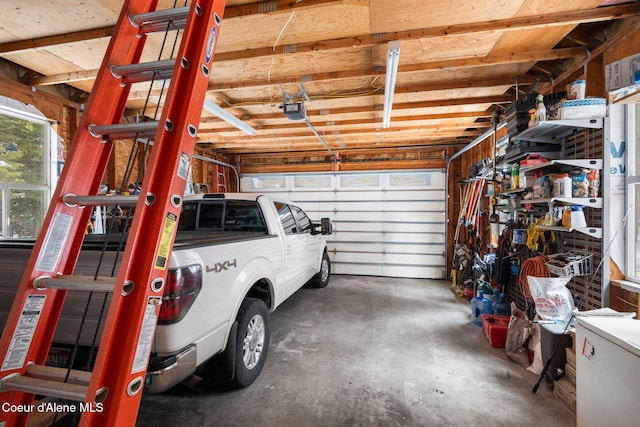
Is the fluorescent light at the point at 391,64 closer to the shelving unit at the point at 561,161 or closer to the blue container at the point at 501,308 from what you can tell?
the shelving unit at the point at 561,161

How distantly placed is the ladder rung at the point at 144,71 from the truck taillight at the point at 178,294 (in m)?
0.98

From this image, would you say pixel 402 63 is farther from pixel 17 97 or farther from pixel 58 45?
pixel 17 97

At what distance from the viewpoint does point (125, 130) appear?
1176mm

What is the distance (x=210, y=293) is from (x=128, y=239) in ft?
3.35

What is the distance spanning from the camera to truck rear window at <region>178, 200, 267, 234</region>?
351 centimetres

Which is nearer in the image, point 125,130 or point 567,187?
point 125,130

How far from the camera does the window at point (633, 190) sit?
2473 mm

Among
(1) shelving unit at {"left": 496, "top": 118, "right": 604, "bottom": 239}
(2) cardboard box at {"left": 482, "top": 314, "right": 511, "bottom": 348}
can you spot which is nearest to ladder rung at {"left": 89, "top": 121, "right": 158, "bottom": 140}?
(1) shelving unit at {"left": 496, "top": 118, "right": 604, "bottom": 239}

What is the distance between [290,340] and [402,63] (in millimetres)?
3616

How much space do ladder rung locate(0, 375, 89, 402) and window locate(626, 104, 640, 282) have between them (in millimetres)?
3827

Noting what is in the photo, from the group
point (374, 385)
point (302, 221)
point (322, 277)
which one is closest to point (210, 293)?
point (374, 385)

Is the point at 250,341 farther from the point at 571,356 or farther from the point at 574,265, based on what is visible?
the point at 574,265

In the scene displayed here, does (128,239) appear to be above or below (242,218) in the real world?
below

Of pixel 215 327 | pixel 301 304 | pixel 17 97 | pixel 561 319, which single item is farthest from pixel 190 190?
pixel 561 319
